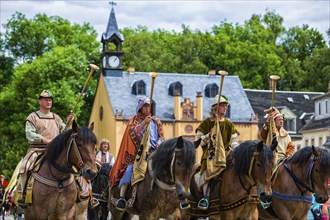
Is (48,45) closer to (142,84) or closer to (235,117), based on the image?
(142,84)

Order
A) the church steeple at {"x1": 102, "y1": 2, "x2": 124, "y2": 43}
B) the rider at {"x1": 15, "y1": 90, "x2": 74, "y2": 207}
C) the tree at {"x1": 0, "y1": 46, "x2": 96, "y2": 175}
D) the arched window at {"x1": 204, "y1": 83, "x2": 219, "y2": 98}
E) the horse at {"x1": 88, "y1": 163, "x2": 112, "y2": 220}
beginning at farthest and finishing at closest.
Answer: the arched window at {"x1": 204, "y1": 83, "x2": 219, "y2": 98}, the church steeple at {"x1": 102, "y1": 2, "x2": 124, "y2": 43}, the tree at {"x1": 0, "y1": 46, "x2": 96, "y2": 175}, the horse at {"x1": 88, "y1": 163, "x2": 112, "y2": 220}, the rider at {"x1": 15, "y1": 90, "x2": 74, "y2": 207}

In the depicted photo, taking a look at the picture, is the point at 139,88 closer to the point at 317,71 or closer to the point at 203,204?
the point at 317,71

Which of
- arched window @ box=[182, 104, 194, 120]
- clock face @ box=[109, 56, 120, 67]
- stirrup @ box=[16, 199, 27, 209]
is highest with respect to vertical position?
clock face @ box=[109, 56, 120, 67]

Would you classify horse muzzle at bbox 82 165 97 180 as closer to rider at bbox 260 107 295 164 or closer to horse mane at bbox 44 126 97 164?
horse mane at bbox 44 126 97 164

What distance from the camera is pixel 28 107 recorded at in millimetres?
63375

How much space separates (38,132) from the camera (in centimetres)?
1611

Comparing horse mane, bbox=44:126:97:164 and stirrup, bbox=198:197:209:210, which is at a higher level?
horse mane, bbox=44:126:97:164

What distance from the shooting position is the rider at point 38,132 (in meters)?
15.7

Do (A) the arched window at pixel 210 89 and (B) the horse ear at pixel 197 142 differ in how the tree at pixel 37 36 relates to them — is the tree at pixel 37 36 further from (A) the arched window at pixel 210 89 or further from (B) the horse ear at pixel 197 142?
(B) the horse ear at pixel 197 142

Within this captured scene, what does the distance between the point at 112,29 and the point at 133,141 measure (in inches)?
2344

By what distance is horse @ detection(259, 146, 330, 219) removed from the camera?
16594mm

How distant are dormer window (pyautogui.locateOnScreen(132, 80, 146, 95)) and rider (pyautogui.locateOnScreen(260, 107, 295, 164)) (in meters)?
56.7

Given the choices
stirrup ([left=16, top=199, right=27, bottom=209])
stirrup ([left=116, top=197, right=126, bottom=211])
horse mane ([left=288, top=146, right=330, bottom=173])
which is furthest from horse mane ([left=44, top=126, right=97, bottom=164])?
horse mane ([left=288, top=146, right=330, bottom=173])

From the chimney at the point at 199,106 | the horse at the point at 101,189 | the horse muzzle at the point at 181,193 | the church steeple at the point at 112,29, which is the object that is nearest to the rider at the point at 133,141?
the horse muzzle at the point at 181,193
